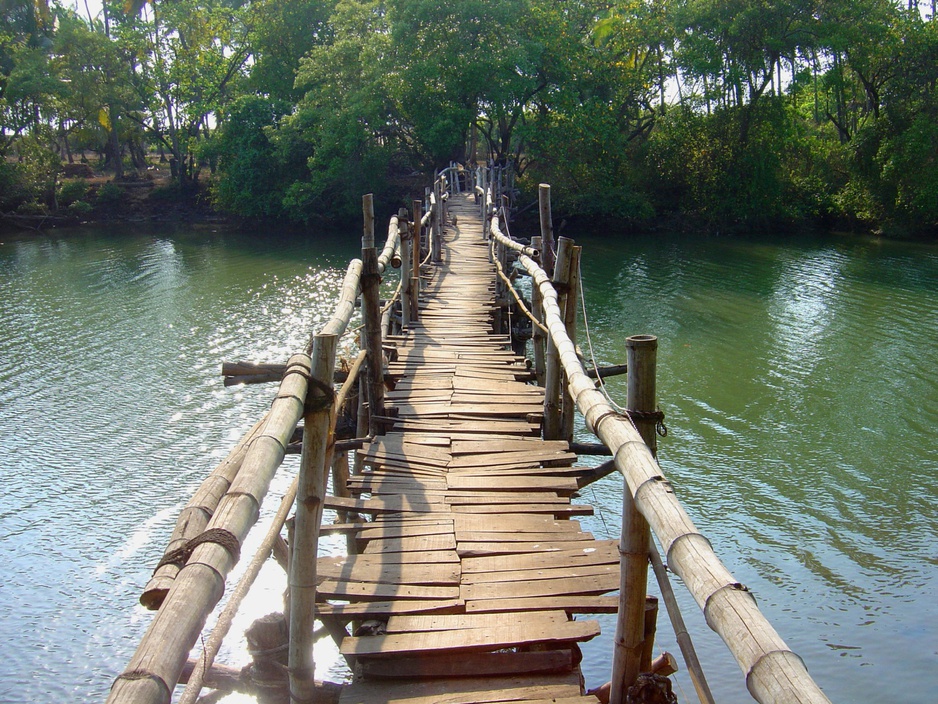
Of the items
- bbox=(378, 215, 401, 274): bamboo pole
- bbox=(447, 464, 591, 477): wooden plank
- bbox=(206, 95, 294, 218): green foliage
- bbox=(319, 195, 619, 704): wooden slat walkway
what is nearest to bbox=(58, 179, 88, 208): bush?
bbox=(206, 95, 294, 218): green foliage

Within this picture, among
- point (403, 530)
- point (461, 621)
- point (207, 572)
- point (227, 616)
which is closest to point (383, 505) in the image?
point (403, 530)

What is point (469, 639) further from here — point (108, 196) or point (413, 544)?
point (108, 196)

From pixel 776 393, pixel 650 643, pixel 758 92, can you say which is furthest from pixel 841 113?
pixel 650 643

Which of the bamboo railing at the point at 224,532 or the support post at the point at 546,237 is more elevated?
the support post at the point at 546,237

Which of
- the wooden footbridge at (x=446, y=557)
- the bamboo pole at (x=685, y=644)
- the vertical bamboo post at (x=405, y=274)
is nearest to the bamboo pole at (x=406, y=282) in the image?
the vertical bamboo post at (x=405, y=274)

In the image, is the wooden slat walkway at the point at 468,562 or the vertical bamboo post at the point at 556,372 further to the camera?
the vertical bamboo post at the point at 556,372

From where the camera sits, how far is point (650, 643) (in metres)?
3.69

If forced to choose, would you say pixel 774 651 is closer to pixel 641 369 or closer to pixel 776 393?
pixel 641 369

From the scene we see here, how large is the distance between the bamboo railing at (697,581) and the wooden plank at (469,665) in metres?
0.28

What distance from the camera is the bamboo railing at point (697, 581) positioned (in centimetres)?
168

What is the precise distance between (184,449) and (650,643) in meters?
7.96

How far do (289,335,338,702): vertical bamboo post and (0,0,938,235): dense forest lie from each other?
2377 cm

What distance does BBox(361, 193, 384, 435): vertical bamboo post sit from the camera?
5977mm

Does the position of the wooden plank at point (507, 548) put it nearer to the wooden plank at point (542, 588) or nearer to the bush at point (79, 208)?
the wooden plank at point (542, 588)
